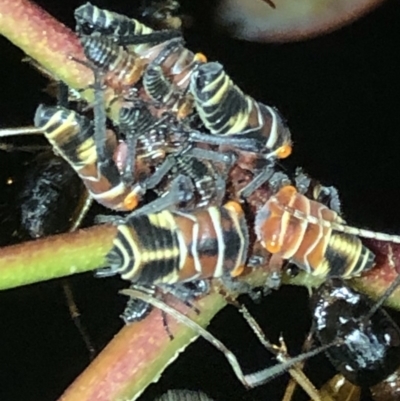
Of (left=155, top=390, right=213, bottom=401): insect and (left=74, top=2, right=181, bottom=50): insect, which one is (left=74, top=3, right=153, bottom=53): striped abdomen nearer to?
(left=74, top=2, right=181, bottom=50): insect

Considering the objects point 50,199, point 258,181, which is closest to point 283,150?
point 258,181

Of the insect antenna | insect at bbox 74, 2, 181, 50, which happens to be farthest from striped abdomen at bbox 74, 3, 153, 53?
the insect antenna

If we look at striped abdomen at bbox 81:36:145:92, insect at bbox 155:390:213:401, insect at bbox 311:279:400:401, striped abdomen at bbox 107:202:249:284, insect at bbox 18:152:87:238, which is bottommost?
insect at bbox 155:390:213:401

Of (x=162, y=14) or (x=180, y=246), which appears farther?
(x=162, y=14)

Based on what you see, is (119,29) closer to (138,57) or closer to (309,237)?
(138,57)

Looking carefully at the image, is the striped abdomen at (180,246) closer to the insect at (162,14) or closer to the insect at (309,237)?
the insect at (309,237)

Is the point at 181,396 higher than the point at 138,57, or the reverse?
the point at 138,57
